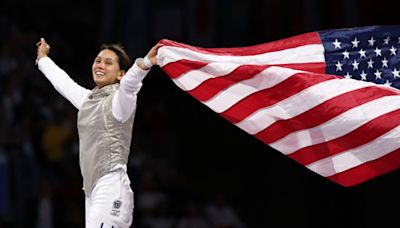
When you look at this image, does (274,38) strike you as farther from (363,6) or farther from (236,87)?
(236,87)

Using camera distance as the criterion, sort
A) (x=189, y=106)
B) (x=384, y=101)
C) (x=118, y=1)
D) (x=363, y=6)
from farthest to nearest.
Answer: (x=189, y=106) → (x=118, y=1) → (x=363, y=6) → (x=384, y=101)

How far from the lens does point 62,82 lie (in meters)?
6.38

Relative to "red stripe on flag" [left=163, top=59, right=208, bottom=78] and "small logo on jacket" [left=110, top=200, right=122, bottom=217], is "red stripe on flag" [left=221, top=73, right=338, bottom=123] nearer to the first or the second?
"red stripe on flag" [left=163, top=59, right=208, bottom=78]

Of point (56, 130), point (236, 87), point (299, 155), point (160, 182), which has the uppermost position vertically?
point (236, 87)

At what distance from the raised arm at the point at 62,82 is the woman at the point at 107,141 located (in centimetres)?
18

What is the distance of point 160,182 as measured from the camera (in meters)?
11.4

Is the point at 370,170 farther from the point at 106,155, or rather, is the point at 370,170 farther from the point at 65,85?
the point at 65,85

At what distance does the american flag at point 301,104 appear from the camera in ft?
20.5

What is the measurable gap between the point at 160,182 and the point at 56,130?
1367 mm

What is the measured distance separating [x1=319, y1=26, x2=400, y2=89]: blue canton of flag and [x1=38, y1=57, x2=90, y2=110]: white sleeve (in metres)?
1.65

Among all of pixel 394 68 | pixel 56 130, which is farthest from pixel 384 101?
pixel 56 130

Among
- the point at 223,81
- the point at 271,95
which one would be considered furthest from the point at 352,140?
the point at 223,81

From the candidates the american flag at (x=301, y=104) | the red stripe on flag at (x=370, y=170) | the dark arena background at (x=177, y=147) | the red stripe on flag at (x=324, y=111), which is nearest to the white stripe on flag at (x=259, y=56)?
the american flag at (x=301, y=104)

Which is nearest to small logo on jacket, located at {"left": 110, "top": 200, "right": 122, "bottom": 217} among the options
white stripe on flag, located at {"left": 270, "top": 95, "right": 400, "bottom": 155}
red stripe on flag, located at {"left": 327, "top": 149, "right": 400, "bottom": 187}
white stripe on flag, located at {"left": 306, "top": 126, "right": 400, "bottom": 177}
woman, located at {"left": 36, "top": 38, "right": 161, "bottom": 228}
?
woman, located at {"left": 36, "top": 38, "right": 161, "bottom": 228}
